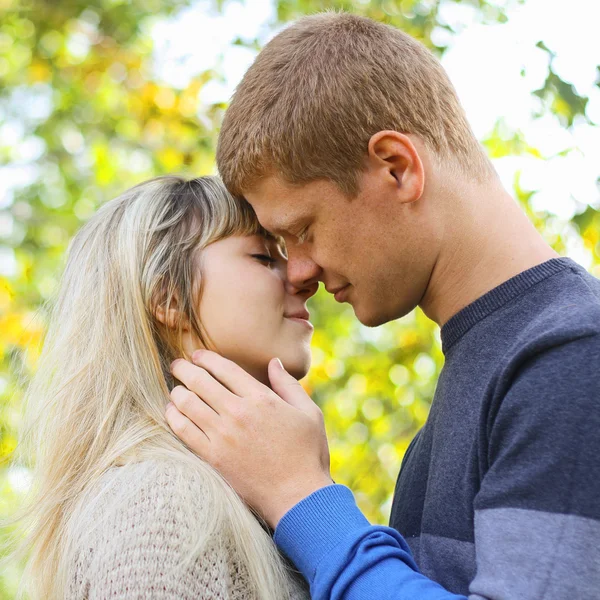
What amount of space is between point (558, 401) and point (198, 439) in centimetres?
91

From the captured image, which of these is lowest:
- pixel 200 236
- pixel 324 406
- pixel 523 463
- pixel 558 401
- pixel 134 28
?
pixel 324 406

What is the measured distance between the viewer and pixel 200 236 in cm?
231

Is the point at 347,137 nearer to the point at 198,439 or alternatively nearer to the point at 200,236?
the point at 200,236

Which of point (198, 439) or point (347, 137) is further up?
point (347, 137)

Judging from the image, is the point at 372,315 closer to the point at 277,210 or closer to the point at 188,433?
the point at 277,210

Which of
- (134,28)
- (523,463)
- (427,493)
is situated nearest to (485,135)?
(134,28)

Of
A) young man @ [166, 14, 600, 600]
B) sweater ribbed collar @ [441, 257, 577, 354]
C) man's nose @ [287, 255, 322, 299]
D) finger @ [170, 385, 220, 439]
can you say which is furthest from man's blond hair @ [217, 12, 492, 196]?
finger @ [170, 385, 220, 439]

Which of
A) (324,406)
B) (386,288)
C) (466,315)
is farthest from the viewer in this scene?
(324,406)

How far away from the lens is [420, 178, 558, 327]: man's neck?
188cm

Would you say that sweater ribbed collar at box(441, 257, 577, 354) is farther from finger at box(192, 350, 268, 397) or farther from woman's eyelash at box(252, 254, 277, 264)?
woman's eyelash at box(252, 254, 277, 264)

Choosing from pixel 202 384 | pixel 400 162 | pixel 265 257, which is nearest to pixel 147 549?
pixel 202 384

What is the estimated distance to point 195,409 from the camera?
79.6 inches

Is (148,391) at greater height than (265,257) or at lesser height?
lesser

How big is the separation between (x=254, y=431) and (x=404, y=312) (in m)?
0.54
